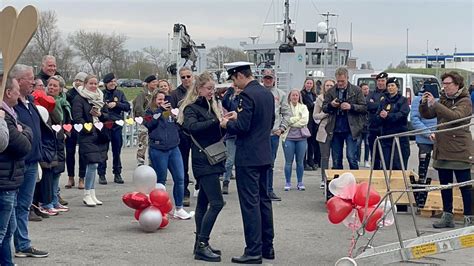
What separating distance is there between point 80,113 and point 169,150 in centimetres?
174

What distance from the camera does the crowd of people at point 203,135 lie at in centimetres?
682

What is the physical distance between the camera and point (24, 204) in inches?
271

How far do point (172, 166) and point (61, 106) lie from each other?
1.83 metres

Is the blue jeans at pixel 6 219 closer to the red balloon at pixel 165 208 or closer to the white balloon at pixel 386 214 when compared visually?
the red balloon at pixel 165 208

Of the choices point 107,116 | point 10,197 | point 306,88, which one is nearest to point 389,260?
point 10,197

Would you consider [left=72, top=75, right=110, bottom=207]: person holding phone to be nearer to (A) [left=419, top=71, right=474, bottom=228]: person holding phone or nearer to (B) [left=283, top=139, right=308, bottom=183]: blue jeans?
(B) [left=283, top=139, right=308, bottom=183]: blue jeans

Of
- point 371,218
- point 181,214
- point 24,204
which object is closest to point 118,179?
point 181,214

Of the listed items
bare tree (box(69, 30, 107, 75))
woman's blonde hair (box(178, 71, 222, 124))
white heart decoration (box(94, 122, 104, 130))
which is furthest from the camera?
bare tree (box(69, 30, 107, 75))

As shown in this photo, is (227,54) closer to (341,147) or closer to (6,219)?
(341,147)

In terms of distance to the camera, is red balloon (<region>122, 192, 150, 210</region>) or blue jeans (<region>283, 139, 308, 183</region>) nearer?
red balloon (<region>122, 192, 150, 210</region>)

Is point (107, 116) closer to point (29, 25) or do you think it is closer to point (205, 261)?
point (205, 261)

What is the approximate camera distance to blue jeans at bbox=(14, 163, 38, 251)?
6.87m

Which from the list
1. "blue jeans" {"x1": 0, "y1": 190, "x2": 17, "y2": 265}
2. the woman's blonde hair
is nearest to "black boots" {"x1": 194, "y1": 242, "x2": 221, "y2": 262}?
the woman's blonde hair

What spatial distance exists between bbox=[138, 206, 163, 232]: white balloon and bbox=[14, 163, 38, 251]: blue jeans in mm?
1560
